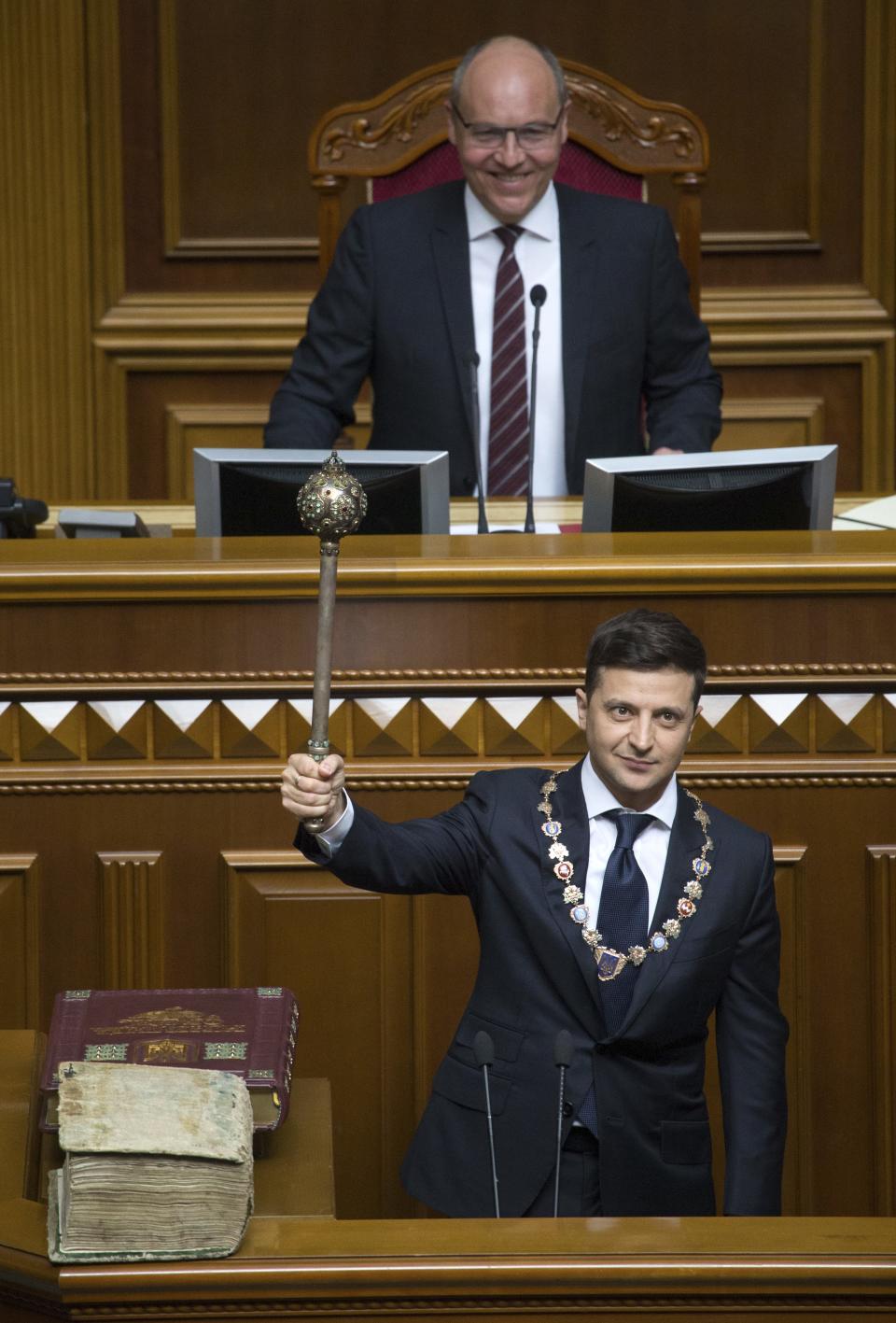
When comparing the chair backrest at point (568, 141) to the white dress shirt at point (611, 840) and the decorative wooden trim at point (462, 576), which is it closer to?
the decorative wooden trim at point (462, 576)

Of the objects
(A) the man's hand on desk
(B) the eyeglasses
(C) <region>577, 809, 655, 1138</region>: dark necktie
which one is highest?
(B) the eyeglasses

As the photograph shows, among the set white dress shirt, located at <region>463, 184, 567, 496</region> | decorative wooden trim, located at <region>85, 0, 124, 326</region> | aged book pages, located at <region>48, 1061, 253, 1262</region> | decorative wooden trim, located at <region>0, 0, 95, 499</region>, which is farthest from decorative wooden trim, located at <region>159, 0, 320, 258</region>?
aged book pages, located at <region>48, 1061, 253, 1262</region>

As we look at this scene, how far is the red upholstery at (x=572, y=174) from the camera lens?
4.53 meters

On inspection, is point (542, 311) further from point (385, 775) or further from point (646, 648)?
point (646, 648)

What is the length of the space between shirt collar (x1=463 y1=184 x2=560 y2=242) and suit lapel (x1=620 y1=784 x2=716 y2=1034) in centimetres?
228

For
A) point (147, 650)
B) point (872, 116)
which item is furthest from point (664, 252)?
point (147, 650)

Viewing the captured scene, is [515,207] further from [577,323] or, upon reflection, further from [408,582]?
[408,582]

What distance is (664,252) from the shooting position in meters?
4.24

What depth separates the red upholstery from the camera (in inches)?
178

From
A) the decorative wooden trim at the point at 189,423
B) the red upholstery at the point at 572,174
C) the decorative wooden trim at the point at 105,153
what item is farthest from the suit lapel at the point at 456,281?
the decorative wooden trim at the point at 105,153

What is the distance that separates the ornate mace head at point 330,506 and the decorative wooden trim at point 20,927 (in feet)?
3.15

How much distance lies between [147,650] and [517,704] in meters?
0.51

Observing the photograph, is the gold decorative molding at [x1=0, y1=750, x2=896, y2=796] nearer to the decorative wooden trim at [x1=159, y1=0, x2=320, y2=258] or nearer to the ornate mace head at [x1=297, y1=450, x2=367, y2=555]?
the ornate mace head at [x1=297, y1=450, x2=367, y2=555]

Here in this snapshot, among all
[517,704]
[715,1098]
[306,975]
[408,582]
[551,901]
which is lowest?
[715,1098]
